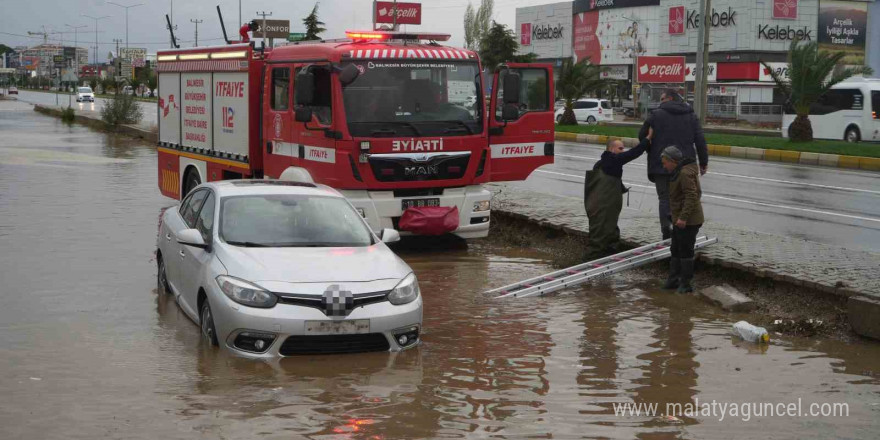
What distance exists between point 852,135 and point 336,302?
30.0m

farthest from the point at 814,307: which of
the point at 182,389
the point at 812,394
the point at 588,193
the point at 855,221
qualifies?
the point at 855,221

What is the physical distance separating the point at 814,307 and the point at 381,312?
4036 millimetres

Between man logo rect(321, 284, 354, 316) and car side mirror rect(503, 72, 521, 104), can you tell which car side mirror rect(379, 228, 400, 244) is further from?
car side mirror rect(503, 72, 521, 104)

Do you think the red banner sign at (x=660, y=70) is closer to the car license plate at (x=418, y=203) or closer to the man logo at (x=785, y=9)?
the man logo at (x=785, y=9)

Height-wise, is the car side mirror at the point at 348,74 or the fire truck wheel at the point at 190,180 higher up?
the car side mirror at the point at 348,74

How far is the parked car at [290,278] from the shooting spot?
278 inches

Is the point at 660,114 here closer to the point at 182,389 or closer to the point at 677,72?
the point at 182,389

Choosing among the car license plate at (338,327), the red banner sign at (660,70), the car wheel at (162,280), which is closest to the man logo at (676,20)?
the red banner sign at (660,70)

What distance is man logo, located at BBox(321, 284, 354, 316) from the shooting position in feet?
23.1

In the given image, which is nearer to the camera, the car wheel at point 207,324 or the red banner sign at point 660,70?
the car wheel at point 207,324

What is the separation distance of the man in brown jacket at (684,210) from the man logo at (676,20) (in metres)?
65.4

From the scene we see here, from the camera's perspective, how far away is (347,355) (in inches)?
290

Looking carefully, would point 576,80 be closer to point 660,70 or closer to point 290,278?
point 660,70

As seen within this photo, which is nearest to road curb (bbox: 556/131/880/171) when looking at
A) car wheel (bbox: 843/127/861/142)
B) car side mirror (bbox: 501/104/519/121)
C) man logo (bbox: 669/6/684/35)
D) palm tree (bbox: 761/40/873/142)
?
palm tree (bbox: 761/40/873/142)
